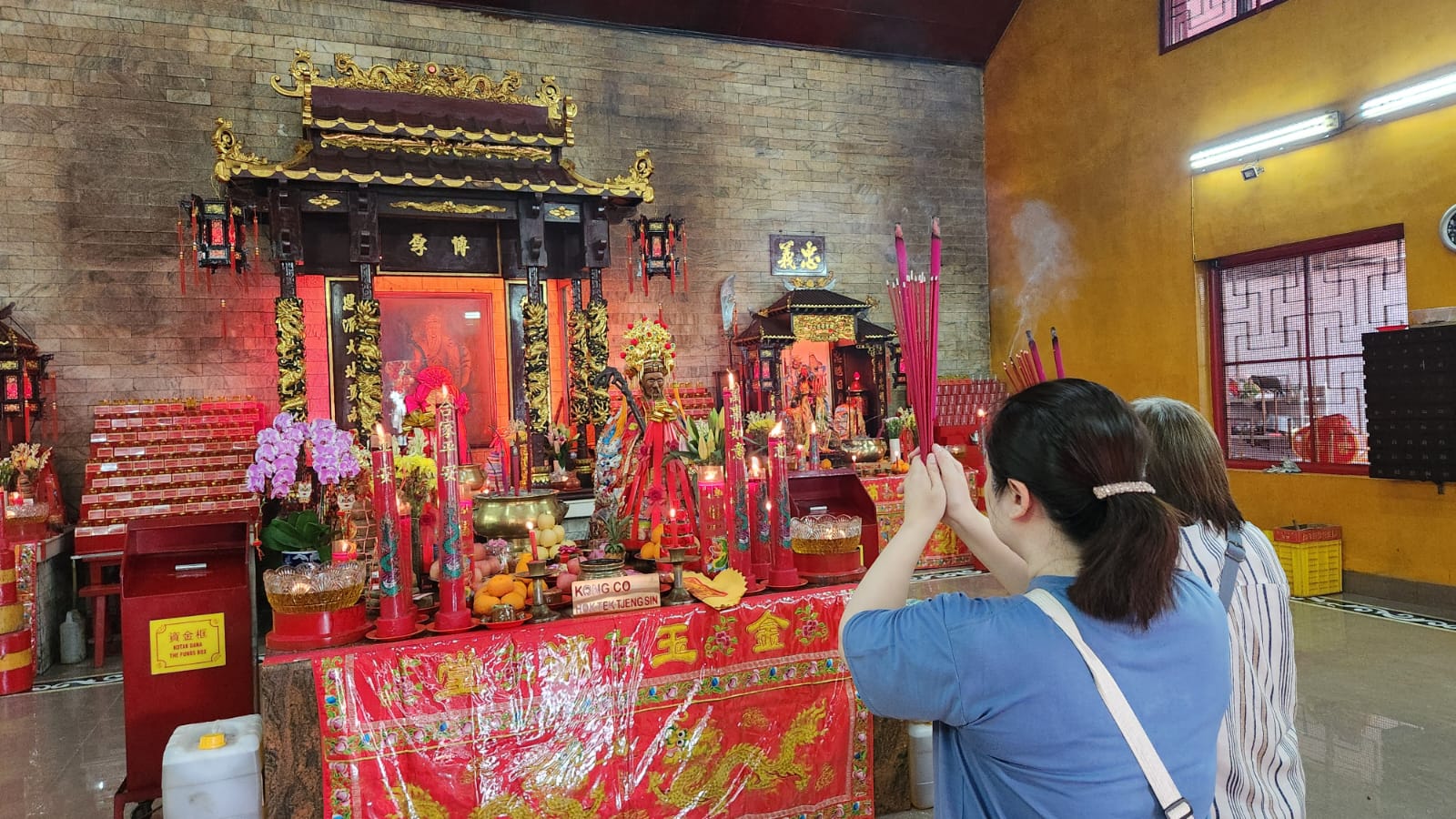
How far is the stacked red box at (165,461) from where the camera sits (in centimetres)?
608

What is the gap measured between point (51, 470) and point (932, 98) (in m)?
9.36

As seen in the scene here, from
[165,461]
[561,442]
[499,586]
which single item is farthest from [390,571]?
[165,461]

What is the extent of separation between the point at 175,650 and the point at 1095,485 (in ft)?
9.11

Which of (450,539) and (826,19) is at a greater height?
(826,19)

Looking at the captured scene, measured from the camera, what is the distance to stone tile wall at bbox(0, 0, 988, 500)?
6898 millimetres

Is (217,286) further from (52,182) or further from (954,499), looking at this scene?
(954,499)

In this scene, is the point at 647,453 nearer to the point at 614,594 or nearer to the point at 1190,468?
the point at 614,594

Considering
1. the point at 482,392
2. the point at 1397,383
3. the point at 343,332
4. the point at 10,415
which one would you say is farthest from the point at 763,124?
the point at 10,415

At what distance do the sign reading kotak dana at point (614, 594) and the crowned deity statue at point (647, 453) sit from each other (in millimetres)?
540

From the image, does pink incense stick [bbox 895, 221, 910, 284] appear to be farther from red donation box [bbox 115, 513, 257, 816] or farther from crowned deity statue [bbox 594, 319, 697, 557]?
red donation box [bbox 115, 513, 257, 816]

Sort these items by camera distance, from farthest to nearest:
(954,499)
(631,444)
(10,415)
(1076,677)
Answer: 1. (10,415)
2. (631,444)
3. (954,499)
4. (1076,677)

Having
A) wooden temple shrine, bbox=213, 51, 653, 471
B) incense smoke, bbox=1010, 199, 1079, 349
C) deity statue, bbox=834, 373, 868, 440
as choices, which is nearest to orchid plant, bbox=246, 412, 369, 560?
wooden temple shrine, bbox=213, 51, 653, 471

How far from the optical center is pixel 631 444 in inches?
147

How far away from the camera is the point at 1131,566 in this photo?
0.99m
